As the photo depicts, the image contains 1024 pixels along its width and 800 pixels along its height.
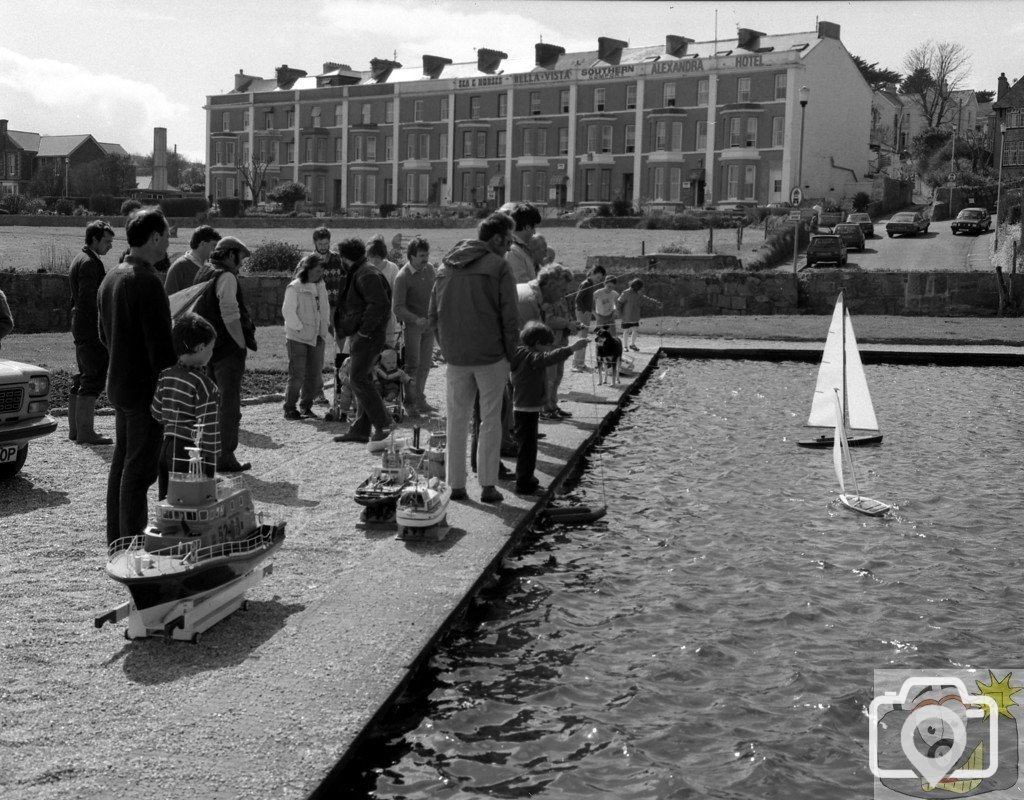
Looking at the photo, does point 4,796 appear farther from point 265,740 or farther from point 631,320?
point 631,320

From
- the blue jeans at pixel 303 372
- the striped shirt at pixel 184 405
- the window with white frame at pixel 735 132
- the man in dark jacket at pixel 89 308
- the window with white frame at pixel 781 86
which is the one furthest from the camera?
the window with white frame at pixel 735 132

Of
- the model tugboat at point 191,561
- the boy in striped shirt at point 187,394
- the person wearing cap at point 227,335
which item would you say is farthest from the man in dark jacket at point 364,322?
the model tugboat at point 191,561

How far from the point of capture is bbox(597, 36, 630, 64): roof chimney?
264 ft

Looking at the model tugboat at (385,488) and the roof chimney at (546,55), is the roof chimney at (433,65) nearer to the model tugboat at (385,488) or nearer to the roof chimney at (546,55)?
the roof chimney at (546,55)

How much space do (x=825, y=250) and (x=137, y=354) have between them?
36.3m

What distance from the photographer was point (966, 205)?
69688 millimetres

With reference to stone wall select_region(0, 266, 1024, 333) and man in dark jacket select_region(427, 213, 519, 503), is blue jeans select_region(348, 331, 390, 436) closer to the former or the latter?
man in dark jacket select_region(427, 213, 519, 503)

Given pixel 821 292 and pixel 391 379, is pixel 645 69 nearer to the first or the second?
pixel 821 292

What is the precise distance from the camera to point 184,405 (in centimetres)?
679

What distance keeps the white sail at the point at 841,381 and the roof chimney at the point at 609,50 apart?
7162 cm

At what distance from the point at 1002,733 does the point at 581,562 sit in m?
3.29

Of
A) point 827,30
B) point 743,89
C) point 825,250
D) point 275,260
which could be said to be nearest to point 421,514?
point 275,260

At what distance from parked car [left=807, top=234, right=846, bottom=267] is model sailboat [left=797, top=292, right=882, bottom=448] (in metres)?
29.3

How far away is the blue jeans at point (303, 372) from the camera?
41.7 feet
